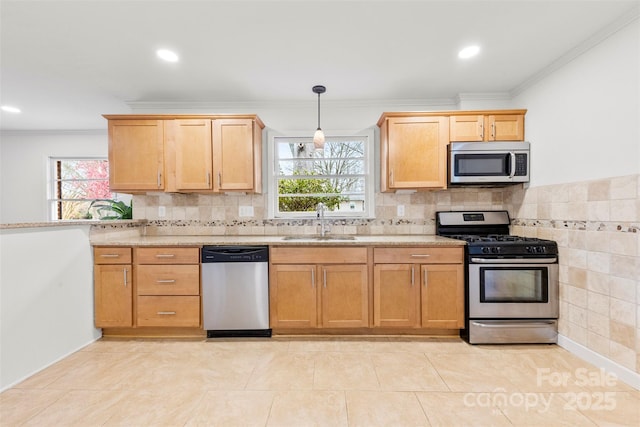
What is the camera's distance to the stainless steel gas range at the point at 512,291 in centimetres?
236

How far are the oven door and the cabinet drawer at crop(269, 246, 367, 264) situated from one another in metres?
0.97

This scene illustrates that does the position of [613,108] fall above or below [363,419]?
above

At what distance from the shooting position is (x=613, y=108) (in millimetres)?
1916

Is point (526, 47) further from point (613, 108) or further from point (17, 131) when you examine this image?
point (17, 131)

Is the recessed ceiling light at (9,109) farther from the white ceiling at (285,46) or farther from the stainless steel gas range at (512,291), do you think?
the stainless steel gas range at (512,291)

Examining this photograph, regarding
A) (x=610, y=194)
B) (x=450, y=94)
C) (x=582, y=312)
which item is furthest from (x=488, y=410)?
(x=450, y=94)

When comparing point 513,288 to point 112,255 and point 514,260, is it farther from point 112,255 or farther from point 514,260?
point 112,255

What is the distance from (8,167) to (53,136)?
0.82 meters

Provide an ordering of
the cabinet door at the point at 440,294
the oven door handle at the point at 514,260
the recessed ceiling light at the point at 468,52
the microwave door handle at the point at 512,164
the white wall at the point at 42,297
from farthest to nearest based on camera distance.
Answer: the microwave door handle at the point at 512,164, the cabinet door at the point at 440,294, the oven door handle at the point at 514,260, the recessed ceiling light at the point at 468,52, the white wall at the point at 42,297

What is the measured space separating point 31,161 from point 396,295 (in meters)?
5.70

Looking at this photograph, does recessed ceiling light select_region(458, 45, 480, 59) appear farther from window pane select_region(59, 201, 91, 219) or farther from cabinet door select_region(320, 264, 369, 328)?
window pane select_region(59, 201, 91, 219)

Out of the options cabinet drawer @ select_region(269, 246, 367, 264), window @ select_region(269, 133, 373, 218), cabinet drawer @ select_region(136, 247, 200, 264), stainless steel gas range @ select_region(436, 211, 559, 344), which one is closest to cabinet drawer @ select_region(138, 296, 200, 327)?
cabinet drawer @ select_region(136, 247, 200, 264)

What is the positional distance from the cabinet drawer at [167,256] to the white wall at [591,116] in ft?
10.5

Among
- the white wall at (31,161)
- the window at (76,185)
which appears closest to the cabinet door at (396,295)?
the window at (76,185)
